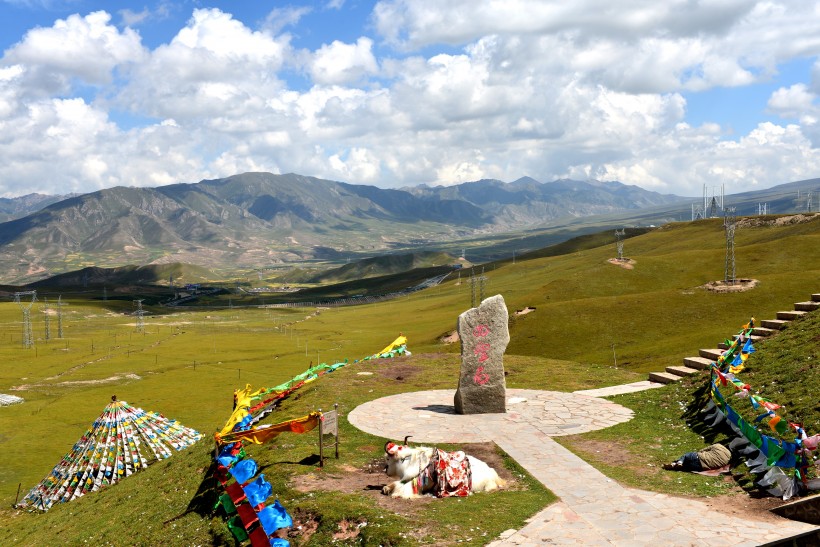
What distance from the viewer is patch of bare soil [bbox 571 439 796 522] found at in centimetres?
1864

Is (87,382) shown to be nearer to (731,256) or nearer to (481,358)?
(481,358)

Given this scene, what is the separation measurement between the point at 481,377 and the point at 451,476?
→ 1138 cm

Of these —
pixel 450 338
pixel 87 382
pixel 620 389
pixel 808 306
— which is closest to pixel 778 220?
pixel 450 338

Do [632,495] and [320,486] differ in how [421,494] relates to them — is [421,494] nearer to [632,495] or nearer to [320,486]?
[320,486]

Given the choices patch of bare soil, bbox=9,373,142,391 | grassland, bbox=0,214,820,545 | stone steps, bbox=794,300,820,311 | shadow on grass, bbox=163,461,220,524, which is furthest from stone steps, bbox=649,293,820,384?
patch of bare soil, bbox=9,373,142,391

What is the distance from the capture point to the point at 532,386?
41.6 metres

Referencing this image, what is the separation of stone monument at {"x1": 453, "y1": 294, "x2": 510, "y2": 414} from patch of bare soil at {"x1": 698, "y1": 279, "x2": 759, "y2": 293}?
2383 inches

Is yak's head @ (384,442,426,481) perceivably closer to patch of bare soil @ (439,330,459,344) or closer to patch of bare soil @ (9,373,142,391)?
patch of bare soil @ (439,330,459,344)

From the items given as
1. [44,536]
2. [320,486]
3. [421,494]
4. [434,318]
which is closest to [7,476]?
[44,536]

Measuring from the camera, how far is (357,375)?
45.3 meters

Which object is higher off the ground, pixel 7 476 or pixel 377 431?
pixel 377 431

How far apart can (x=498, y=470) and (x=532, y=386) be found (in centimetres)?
1840

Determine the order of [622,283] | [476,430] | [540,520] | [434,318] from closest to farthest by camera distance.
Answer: [540,520] < [476,430] < [622,283] < [434,318]

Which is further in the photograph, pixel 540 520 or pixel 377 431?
pixel 377 431
